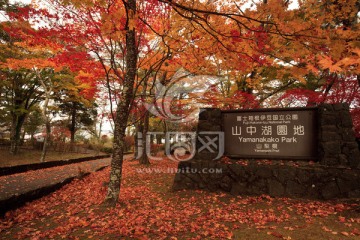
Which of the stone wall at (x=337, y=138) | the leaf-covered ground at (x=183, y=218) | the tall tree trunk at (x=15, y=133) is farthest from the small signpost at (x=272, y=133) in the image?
the tall tree trunk at (x=15, y=133)

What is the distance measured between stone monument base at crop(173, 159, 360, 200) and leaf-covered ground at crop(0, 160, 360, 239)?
29cm

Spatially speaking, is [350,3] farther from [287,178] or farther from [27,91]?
[27,91]

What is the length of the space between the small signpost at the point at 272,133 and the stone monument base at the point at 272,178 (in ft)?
1.09

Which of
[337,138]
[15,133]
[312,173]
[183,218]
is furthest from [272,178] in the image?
[15,133]

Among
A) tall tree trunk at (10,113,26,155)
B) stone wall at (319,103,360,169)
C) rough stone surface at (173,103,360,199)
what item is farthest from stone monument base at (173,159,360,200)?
tall tree trunk at (10,113,26,155)

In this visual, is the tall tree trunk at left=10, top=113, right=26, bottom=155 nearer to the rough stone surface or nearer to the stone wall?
the rough stone surface

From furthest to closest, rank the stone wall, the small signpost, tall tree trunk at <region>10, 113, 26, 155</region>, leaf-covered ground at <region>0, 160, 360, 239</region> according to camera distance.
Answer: tall tree trunk at <region>10, 113, 26, 155</region> → the small signpost → the stone wall → leaf-covered ground at <region>0, 160, 360, 239</region>

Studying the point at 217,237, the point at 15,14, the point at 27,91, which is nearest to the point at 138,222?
the point at 217,237

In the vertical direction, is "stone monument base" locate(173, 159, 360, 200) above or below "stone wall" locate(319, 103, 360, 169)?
below

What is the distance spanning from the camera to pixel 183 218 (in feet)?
17.2

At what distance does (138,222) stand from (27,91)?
23959 millimetres

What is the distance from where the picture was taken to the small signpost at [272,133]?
705 centimetres

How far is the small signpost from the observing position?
23.1 feet

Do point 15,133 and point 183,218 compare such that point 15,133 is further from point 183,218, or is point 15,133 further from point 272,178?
point 272,178
